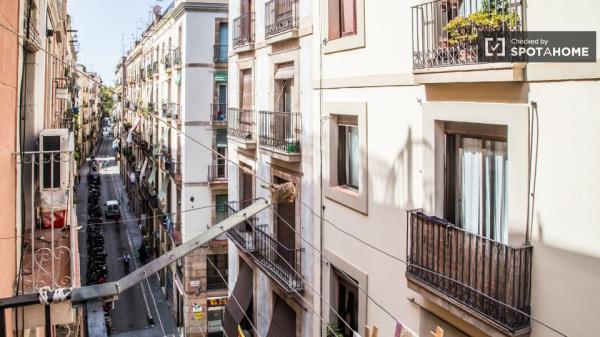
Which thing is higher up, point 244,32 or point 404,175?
point 244,32

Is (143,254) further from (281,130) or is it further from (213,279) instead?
(281,130)

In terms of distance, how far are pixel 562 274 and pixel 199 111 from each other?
23109 millimetres

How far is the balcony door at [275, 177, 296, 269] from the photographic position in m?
13.1

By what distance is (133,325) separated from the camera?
28.1 metres

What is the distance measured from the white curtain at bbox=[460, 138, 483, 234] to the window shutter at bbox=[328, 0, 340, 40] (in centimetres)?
443

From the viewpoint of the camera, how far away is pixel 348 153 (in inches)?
429

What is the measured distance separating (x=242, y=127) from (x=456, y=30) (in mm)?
10337

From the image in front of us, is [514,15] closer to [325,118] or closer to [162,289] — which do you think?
[325,118]

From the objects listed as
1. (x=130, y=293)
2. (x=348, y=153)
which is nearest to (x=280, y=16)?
(x=348, y=153)

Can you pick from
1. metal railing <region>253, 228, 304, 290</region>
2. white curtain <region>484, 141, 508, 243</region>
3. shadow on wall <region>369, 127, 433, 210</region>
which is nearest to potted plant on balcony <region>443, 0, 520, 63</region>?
white curtain <region>484, 141, 508, 243</region>

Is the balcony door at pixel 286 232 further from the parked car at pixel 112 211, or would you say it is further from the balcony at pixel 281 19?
the parked car at pixel 112 211

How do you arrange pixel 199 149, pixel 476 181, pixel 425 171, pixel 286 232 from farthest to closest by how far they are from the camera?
pixel 199 149 < pixel 286 232 < pixel 425 171 < pixel 476 181

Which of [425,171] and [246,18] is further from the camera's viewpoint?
[246,18]

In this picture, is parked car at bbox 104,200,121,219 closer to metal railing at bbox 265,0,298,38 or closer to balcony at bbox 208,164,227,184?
balcony at bbox 208,164,227,184
